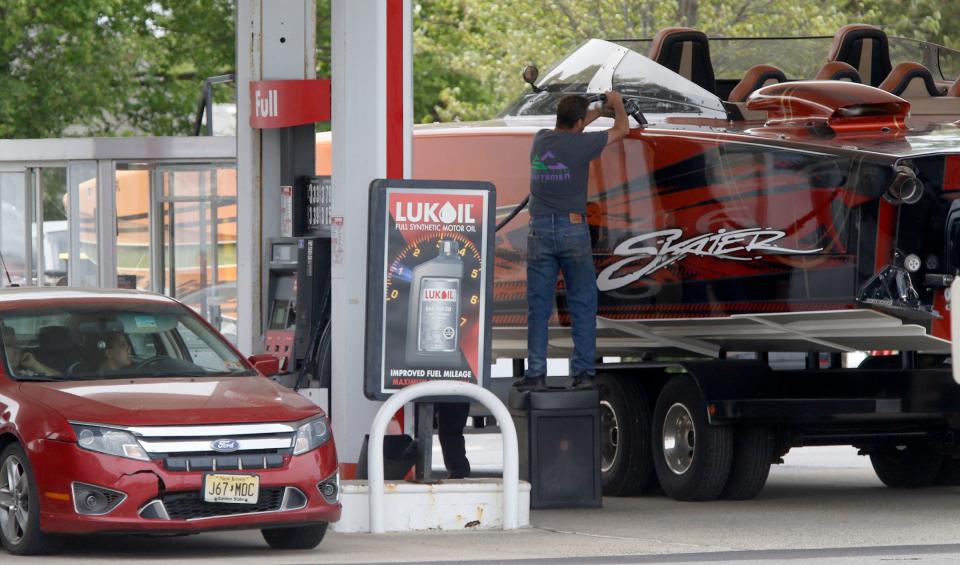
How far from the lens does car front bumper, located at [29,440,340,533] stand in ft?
28.4

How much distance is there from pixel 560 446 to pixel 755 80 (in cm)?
361

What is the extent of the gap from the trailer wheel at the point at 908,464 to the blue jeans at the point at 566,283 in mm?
3567

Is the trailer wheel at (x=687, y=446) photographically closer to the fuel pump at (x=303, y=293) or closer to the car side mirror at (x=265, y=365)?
the fuel pump at (x=303, y=293)

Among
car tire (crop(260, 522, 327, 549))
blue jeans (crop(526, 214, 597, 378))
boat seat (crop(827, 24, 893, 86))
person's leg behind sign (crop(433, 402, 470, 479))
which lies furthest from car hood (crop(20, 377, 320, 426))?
boat seat (crop(827, 24, 893, 86))

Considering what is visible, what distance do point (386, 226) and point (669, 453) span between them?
315 centimetres

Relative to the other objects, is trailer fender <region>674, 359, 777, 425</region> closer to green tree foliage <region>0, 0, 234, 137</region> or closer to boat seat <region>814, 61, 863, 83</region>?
boat seat <region>814, 61, 863, 83</region>

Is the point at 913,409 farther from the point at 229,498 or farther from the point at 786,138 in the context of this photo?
the point at 229,498

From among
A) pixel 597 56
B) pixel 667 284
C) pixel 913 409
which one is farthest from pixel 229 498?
pixel 597 56

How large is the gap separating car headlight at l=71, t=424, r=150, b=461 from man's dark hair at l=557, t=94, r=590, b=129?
372 cm

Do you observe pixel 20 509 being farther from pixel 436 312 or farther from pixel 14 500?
pixel 436 312

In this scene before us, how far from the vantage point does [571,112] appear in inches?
443

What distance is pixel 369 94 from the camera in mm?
10672

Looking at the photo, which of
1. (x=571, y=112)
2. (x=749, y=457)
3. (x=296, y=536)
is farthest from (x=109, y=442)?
(x=749, y=457)

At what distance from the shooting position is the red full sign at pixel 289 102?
1213 centimetres
